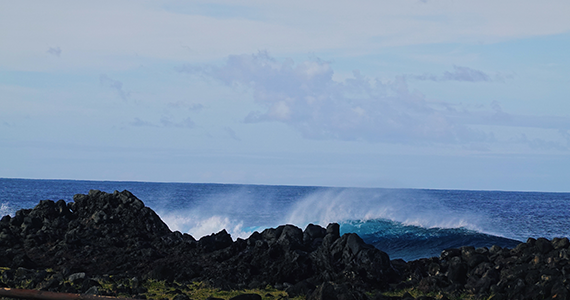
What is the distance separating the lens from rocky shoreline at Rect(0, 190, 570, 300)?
13.5 m

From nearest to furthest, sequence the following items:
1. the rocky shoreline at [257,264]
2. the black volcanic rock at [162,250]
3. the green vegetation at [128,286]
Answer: the green vegetation at [128,286]
the rocky shoreline at [257,264]
the black volcanic rock at [162,250]

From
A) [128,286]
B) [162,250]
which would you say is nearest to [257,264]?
[128,286]

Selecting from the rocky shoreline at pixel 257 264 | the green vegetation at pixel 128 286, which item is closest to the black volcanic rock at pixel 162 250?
the rocky shoreline at pixel 257 264

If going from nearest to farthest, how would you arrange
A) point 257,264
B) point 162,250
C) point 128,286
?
point 128,286, point 257,264, point 162,250

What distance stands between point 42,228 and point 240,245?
7.59 metres

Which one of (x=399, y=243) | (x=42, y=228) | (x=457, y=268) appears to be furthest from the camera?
(x=399, y=243)

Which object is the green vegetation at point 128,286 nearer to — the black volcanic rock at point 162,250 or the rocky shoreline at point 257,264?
the rocky shoreline at point 257,264

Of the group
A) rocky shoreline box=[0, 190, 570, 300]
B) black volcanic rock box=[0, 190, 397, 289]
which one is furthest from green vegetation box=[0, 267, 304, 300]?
black volcanic rock box=[0, 190, 397, 289]

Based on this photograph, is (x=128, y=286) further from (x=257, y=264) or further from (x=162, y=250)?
(x=162, y=250)

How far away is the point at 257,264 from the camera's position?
16234mm

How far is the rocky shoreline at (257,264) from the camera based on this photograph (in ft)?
44.1

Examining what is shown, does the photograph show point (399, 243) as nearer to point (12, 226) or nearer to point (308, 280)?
point (308, 280)

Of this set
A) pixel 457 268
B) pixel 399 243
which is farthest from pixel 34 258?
pixel 399 243

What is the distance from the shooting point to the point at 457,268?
14.7m
